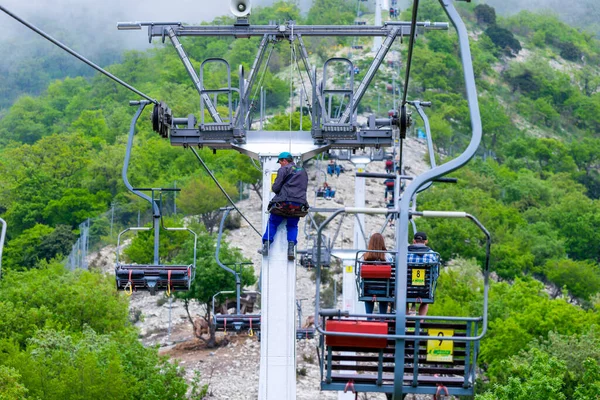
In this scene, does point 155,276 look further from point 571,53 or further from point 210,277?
point 571,53

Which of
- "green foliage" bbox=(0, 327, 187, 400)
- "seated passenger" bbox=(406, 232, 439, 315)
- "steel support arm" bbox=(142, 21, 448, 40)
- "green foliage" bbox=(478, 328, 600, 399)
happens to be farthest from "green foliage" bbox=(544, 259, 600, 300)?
"seated passenger" bbox=(406, 232, 439, 315)

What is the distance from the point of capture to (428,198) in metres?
65.7

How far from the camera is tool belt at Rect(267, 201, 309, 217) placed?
608 inches

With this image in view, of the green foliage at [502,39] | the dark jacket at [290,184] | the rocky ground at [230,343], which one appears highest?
the green foliage at [502,39]

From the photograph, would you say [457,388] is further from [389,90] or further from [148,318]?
[389,90]

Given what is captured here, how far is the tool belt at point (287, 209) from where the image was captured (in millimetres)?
15453

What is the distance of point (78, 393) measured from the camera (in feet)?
82.3

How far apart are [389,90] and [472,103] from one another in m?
95.5

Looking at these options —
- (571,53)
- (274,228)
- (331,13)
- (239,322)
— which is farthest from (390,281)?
(571,53)

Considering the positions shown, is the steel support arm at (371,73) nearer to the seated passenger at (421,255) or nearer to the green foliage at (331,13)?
the seated passenger at (421,255)

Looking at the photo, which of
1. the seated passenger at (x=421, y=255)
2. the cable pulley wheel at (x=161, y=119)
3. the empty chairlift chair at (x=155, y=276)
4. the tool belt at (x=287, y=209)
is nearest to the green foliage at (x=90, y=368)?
the empty chairlift chair at (x=155, y=276)

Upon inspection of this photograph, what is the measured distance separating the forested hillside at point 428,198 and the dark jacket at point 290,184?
420 inches

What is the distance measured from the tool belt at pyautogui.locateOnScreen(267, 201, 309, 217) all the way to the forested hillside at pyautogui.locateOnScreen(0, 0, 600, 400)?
10.3 m

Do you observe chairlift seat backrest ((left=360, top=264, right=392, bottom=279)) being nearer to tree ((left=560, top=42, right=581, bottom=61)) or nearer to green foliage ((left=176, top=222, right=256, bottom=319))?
green foliage ((left=176, top=222, right=256, bottom=319))
